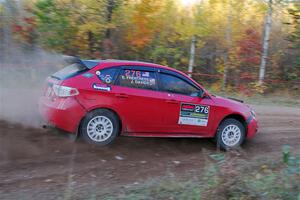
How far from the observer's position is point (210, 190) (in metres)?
5.17

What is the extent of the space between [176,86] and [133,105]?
1.03 m

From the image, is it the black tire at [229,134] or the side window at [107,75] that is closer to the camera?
the side window at [107,75]

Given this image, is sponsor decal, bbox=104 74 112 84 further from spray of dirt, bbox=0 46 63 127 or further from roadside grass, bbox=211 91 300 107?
roadside grass, bbox=211 91 300 107

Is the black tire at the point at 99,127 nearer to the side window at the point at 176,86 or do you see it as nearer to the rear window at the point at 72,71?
the rear window at the point at 72,71

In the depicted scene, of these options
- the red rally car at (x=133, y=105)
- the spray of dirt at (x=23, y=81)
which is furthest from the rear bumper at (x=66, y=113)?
the spray of dirt at (x=23, y=81)

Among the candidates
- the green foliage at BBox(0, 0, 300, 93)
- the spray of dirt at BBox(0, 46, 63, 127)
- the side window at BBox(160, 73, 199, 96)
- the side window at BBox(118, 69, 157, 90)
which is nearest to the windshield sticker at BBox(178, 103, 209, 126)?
the side window at BBox(160, 73, 199, 96)

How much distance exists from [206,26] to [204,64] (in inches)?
86.2

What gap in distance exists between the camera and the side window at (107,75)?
328 inches

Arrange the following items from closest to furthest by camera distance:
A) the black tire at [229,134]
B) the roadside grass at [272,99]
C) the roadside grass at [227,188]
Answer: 1. the roadside grass at [227,188]
2. the black tire at [229,134]
3. the roadside grass at [272,99]

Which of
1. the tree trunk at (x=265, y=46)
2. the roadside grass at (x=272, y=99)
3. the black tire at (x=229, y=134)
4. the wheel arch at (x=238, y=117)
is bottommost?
the black tire at (x=229, y=134)

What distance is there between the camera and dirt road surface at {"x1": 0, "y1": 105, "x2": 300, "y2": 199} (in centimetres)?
628

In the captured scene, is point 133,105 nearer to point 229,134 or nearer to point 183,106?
point 183,106

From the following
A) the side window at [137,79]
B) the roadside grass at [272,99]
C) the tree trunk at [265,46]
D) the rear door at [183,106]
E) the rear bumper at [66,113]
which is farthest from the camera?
the tree trunk at [265,46]

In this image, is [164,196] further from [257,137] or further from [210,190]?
[257,137]
